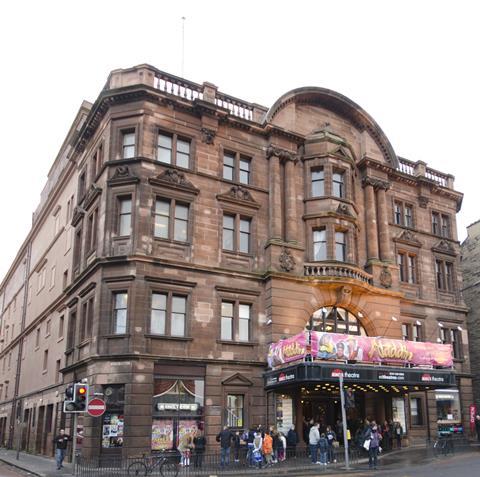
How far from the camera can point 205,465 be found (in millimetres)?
25047

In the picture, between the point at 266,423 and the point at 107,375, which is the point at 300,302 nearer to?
the point at 266,423

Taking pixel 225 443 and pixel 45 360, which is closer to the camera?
pixel 225 443

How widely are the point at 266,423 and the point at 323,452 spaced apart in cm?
461

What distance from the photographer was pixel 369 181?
3788 centimetres

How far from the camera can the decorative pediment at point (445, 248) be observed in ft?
136

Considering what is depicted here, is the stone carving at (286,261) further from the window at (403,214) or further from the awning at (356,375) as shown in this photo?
the window at (403,214)

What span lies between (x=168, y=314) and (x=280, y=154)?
1216 cm

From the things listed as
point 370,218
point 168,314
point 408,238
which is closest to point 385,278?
point 370,218

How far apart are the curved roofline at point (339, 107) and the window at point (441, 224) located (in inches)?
226

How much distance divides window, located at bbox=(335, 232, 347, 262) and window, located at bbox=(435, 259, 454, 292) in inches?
403

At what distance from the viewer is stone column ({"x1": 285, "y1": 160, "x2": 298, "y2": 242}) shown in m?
33.4

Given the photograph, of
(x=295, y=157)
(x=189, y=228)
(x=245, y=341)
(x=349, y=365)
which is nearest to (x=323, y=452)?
(x=349, y=365)

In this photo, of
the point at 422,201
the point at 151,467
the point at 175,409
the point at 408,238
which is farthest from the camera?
the point at 422,201

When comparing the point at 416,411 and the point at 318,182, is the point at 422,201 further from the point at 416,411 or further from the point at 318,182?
the point at 416,411
